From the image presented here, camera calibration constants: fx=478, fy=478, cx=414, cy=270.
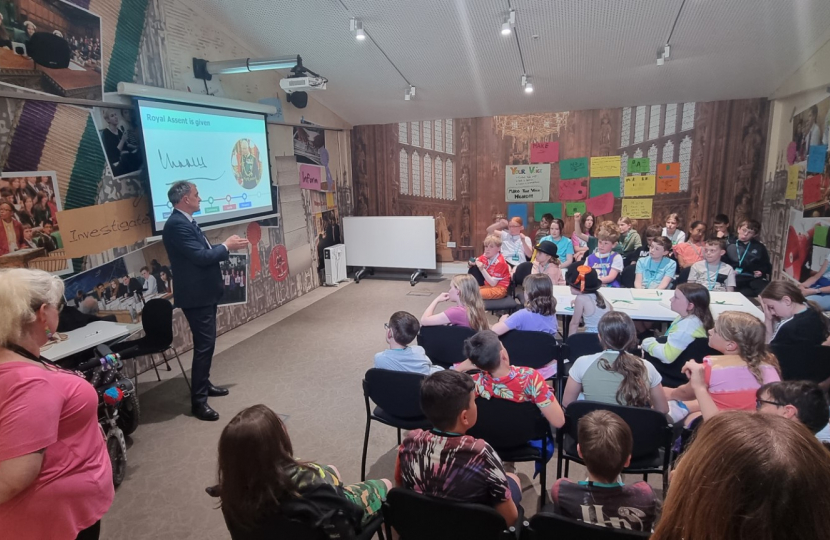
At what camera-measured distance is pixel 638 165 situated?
736cm

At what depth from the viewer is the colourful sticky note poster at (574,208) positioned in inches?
304

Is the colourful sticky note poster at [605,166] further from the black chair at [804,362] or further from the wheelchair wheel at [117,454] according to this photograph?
the wheelchair wheel at [117,454]

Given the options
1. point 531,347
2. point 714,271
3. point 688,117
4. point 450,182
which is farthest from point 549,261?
point 688,117

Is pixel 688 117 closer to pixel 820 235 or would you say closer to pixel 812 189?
pixel 812 189

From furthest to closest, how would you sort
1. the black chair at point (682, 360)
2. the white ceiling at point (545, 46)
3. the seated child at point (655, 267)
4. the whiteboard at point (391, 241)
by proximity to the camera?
the whiteboard at point (391, 241), the seated child at point (655, 267), the white ceiling at point (545, 46), the black chair at point (682, 360)

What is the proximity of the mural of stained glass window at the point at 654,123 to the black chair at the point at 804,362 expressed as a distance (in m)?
5.19

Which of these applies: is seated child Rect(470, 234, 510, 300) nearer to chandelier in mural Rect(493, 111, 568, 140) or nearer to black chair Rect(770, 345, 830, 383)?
black chair Rect(770, 345, 830, 383)

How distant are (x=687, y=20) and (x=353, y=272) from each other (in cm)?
611

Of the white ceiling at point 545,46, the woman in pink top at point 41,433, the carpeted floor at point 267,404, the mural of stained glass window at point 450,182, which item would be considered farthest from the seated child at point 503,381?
the mural of stained glass window at point 450,182

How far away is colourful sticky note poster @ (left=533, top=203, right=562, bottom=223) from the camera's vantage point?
785cm

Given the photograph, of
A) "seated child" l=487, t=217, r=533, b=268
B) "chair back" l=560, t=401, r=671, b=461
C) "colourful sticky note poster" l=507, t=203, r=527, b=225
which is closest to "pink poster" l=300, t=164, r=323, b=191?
"seated child" l=487, t=217, r=533, b=268

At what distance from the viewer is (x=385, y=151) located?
8.60m

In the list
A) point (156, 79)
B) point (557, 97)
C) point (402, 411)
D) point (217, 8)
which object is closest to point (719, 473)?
point (402, 411)

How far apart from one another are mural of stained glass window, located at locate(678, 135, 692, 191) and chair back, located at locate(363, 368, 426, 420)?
646cm
